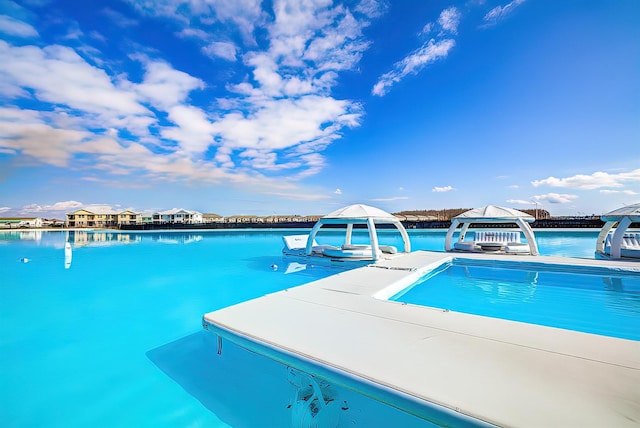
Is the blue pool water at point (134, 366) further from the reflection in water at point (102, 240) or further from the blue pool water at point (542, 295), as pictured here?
the reflection in water at point (102, 240)

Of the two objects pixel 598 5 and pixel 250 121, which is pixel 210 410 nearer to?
pixel 598 5

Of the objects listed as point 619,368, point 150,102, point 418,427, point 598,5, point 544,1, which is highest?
point 150,102

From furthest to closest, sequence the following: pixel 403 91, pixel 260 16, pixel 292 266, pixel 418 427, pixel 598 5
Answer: pixel 403 91 → pixel 260 16 → pixel 292 266 → pixel 598 5 → pixel 418 427

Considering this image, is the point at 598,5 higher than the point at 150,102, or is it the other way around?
the point at 150,102

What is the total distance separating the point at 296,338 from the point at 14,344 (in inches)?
204

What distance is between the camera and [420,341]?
2742 millimetres

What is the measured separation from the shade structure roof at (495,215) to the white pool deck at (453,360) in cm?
881

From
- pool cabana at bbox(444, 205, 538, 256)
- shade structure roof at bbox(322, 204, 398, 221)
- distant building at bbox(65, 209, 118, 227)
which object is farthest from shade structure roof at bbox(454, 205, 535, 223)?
distant building at bbox(65, 209, 118, 227)

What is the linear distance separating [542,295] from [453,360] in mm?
6026

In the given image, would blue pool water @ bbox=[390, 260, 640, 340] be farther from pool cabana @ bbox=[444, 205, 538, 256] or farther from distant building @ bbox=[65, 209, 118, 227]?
distant building @ bbox=[65, 209, 118, 227]

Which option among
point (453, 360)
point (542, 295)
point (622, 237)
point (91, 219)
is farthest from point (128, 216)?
point (622, 237)

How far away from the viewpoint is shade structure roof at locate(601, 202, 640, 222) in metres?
8.62

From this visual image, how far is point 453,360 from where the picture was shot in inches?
92.0

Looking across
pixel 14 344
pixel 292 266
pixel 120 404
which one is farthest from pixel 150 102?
pixel 120 404
